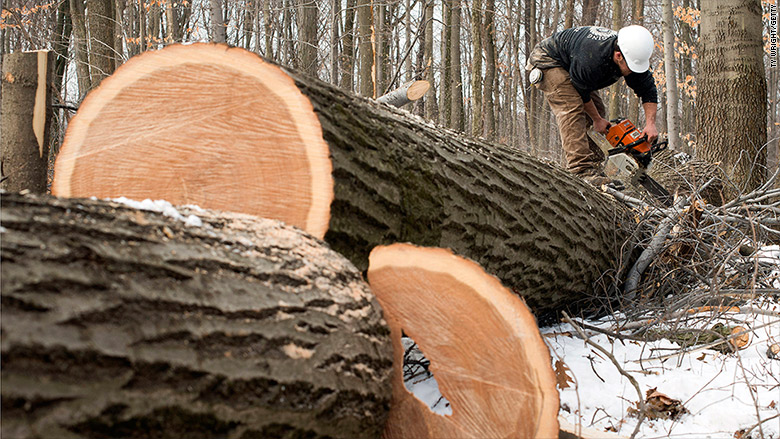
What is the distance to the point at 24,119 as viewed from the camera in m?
2.87

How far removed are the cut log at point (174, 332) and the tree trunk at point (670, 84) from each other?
7070 millimetres

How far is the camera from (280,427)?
1095 mm

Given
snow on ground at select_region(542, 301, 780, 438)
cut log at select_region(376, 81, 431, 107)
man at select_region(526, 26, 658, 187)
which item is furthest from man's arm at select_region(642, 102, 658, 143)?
snow on ground at select_region(542, 301, 780, 438)

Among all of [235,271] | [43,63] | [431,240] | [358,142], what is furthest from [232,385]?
[43,63]

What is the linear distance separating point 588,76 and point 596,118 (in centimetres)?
60

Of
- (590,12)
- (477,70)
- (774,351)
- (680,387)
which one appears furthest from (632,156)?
(590,12)

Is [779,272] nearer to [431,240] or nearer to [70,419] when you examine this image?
[431,240]

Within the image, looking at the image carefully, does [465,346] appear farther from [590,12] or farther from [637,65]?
[590,12]

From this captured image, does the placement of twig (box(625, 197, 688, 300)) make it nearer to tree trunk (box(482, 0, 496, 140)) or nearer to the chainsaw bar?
the chainsaw bar

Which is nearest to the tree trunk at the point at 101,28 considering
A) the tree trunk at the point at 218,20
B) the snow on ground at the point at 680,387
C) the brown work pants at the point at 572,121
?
the tree trunk at the point at 218,20

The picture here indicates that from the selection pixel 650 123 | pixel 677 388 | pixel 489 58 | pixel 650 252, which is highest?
pixel 489 58

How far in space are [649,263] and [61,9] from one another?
12791 millimetres

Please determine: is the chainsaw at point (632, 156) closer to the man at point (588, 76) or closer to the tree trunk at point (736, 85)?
the man at point (588, 76)

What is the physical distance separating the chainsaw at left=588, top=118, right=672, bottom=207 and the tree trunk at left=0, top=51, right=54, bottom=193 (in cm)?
430
